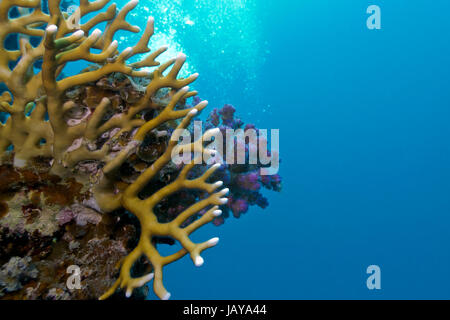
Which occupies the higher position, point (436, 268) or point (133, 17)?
point (133, 17)

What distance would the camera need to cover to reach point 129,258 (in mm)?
2053

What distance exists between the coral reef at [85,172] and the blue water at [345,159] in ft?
159

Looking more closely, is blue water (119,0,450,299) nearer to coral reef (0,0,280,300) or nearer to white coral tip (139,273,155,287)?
coral reef (0,0,280,300)

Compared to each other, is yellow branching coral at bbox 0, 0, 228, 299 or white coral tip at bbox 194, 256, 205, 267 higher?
yellow branching coral at bbox 0, 0, 228, 299

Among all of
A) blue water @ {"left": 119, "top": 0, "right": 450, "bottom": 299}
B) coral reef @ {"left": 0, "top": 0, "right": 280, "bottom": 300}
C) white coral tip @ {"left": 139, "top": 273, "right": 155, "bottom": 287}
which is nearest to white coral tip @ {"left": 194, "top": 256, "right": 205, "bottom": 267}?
coral reef @ {"left": 0, "top": 0, "right": 280, "bottom": 300}

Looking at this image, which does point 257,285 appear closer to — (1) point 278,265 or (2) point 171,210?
(1) point 278,265

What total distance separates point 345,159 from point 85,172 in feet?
228

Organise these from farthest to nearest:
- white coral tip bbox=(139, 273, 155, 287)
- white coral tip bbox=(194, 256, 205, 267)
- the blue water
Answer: the blue water → white coral tip bbox=(139, 273, 155, 287) → white coral tip bbox=(194, 256, 205, 267)

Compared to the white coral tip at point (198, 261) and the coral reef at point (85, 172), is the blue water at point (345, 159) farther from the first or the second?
the white coral tip at point (198, 261)

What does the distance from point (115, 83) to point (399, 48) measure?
70.4m

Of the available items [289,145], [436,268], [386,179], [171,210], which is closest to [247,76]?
[289,145]

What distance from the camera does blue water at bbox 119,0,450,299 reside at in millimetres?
53438

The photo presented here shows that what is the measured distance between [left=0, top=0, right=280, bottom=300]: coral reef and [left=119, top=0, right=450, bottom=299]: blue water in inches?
1909

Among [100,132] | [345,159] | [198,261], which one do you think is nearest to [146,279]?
[198,261]
